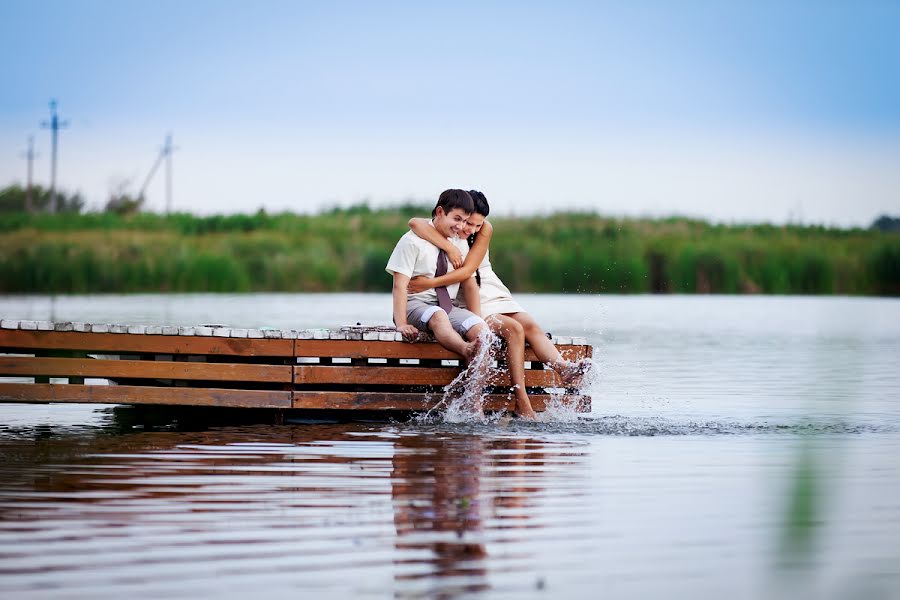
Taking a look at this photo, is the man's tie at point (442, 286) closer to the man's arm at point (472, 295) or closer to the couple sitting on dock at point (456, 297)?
the couple sitting on dock at point (456, 297)

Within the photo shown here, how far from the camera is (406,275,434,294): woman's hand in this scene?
847 centimetres

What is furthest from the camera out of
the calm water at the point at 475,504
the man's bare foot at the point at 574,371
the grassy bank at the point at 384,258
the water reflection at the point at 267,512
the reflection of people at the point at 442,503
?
the grassy bank at the point at 384,258

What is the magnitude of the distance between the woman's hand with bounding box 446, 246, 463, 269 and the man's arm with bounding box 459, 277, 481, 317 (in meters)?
0.11

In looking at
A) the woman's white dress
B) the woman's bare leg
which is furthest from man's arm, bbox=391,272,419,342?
the woman's bare leg

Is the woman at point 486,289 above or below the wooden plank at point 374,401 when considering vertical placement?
above

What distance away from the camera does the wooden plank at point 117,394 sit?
838 centimetres

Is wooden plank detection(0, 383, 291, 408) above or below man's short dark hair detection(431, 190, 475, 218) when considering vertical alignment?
below

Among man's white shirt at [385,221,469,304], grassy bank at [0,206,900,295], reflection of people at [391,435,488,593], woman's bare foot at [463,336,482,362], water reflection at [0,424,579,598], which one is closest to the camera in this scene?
water reflection at [0,424,579,598]

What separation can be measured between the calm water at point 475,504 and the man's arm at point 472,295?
2.45 feet

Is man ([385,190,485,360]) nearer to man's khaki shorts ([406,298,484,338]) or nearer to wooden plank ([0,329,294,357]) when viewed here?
man's khaki shorts ([406,298,484,338])

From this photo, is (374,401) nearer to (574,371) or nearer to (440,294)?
(440,294)

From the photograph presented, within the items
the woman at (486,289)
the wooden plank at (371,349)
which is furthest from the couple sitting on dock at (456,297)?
the wooden plank at (371,349)

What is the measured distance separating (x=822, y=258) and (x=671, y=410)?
909 inches

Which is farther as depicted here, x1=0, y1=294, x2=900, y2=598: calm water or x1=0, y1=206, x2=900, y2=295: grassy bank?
x1=0, y1=206, x2=900, y2=295: grassy bank
